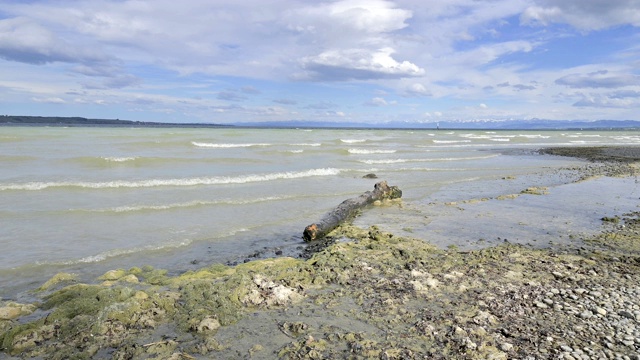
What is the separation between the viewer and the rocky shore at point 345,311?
15.4ft

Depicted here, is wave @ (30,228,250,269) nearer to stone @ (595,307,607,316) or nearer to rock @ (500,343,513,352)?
rock @ (500,343,513,352)

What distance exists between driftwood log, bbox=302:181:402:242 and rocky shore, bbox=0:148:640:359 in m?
2.02

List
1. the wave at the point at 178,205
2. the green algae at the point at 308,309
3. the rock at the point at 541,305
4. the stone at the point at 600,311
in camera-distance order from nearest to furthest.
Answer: the green algae at the point at 308,309, the stone at the point at 600,311, the rock at the point at 541,305, the wave at the point at 178,205

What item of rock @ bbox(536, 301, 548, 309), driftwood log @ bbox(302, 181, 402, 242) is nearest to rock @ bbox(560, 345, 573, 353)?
rock @ bbox(536, 301, 548, 309)

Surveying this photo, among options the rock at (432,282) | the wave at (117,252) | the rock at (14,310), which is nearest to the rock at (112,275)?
the rock at (14,310)

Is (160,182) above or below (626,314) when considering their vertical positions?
above

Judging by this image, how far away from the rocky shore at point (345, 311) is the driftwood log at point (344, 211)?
202 centimetres

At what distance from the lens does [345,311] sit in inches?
223

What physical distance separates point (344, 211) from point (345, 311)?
6471 mm

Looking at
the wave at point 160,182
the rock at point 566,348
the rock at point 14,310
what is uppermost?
the wave at point 160,182

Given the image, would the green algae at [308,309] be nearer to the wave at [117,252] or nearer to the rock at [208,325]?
the rock at [208,325]

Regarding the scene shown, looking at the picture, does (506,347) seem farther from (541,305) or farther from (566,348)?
(541,305)

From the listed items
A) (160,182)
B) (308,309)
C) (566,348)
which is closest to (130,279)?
(308,309)

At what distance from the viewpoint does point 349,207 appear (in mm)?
12570
